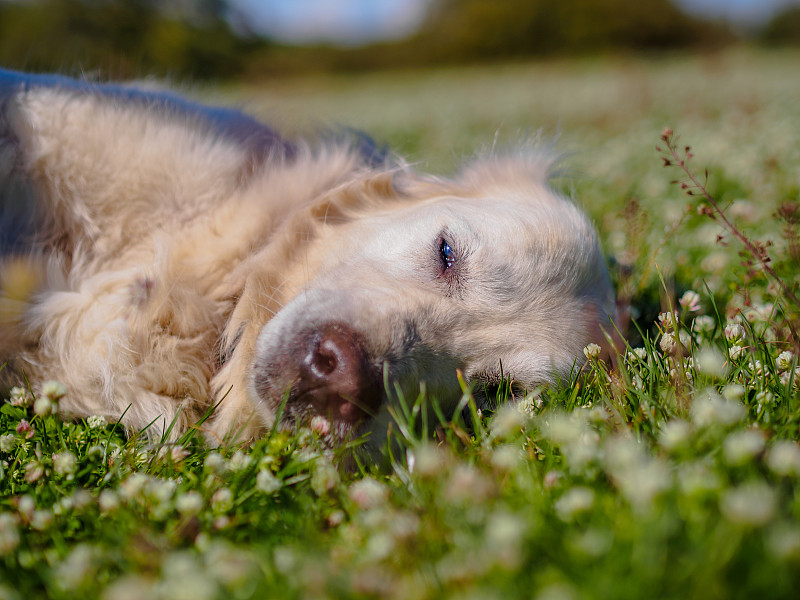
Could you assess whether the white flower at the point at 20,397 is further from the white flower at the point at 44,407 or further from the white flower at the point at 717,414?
the white flower at the point at 717,414

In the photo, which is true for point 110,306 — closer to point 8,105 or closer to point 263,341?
point 263,341

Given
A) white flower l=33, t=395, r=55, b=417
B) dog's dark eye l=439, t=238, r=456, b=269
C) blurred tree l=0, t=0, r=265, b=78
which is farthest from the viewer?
blurred tree l=0, t=0, r=265, b=78

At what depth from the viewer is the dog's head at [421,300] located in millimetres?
1958

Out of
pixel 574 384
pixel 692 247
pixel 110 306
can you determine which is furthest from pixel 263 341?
pixel 692 247

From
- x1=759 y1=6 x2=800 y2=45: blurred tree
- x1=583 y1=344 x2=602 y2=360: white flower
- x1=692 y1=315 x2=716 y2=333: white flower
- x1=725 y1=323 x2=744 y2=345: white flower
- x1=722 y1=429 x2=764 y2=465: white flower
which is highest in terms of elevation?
x1=759 y1=6 x2=800 y2=45: blurred tree

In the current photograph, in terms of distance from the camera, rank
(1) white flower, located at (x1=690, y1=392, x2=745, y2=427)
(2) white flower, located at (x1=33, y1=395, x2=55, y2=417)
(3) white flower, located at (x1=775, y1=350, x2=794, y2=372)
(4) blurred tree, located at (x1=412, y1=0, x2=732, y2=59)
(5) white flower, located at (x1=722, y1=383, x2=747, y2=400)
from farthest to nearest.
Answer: (4) blurred tree, located at (x1=412, y1=0, x2=732, y2=59) → (3) white flower, located at (x1=775, y1=350, x2=794, y2=372) → (2) white flower, located at (x1=33, y1=395, x2=55, y2=417) → (5) white flower, located at (x1=722, y1=383, x2=747, y2=400) → (1) white flower, located at (x1=690, y1=392, x2=745, y2=427)

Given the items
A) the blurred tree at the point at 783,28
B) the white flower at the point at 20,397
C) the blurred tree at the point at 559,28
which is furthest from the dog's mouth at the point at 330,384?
the blurred tree at the point at 783,28

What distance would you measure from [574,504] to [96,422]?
5.28ft

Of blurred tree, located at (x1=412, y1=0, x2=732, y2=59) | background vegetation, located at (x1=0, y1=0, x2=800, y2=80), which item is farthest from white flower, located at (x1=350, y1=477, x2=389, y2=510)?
blurred tree, located at (x1=412, y1=0, x2=732, y2=59)

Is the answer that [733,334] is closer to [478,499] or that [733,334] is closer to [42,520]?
[478,499]

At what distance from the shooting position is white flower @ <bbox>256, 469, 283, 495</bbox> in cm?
157

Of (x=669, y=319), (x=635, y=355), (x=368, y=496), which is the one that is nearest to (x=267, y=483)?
(x=368, y=496)

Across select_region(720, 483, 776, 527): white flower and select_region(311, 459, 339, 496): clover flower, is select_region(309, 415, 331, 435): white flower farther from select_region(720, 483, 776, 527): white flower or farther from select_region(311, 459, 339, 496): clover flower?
select_region(720, 483, 776, 527): white flower

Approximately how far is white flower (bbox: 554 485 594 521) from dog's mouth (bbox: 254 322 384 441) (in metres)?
0.75
